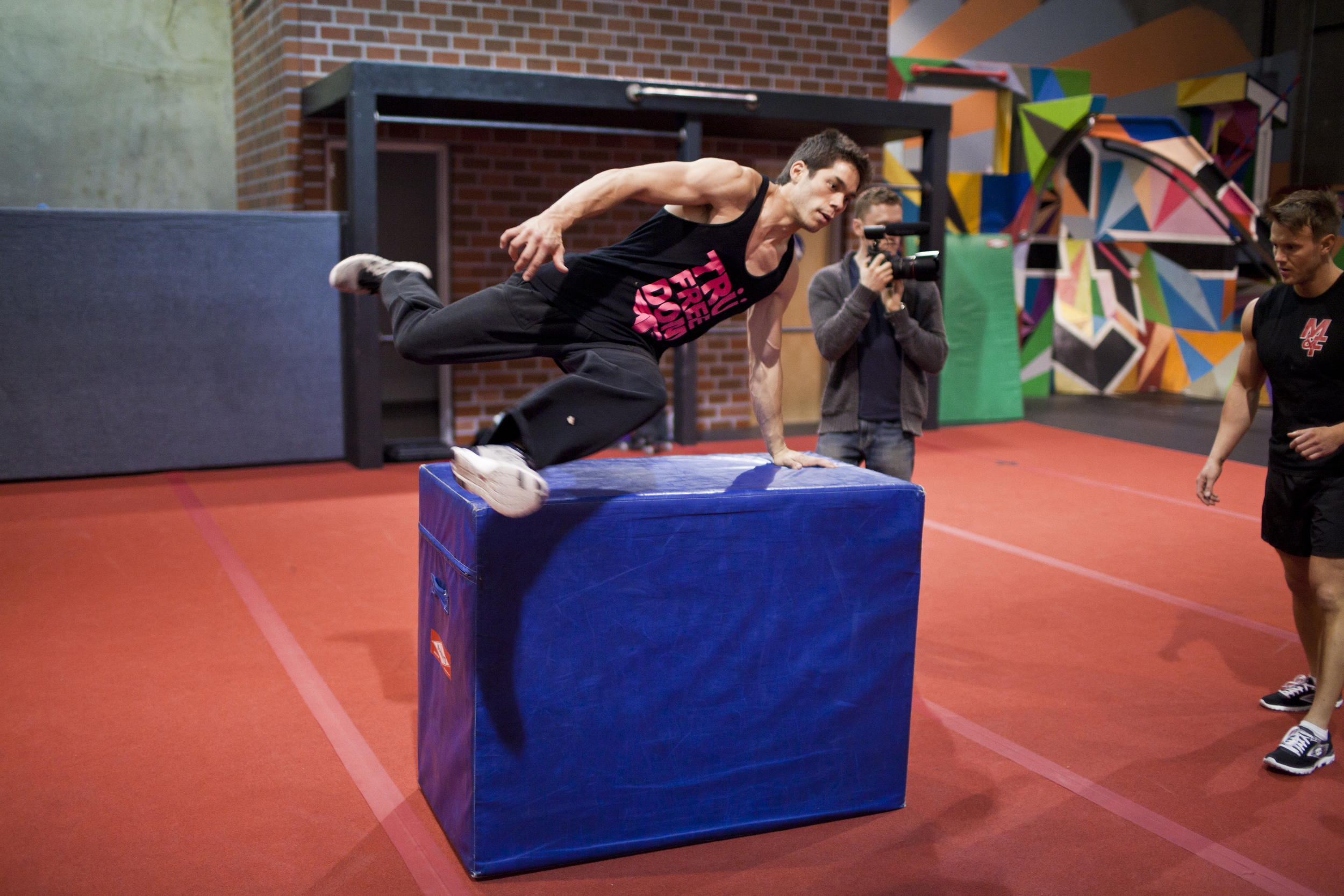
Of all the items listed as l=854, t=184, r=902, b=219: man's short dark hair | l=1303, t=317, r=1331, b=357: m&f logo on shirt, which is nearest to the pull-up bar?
l=854, t=184, r=902, b=219: man's short dark hair

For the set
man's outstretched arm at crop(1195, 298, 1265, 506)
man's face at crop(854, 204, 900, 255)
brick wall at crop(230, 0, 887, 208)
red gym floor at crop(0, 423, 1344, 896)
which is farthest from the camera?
brick wall at crop(230, 0, 887, 208)

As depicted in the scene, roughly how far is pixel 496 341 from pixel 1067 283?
10.4m

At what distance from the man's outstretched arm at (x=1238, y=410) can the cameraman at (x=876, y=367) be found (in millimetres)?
942

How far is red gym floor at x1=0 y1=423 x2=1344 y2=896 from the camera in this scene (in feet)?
8.17

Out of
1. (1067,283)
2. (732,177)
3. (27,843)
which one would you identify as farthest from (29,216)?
(1067,283)

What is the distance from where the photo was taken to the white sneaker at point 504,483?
7.27ft

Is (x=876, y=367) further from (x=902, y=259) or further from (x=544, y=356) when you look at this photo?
(x=544, y=356)

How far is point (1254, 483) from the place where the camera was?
7137 millimetres

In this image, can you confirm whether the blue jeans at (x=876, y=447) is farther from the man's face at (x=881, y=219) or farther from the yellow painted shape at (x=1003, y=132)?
the yellow painted shape at (x=1003, y=132)

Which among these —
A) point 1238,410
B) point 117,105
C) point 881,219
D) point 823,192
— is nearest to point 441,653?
point 823,192

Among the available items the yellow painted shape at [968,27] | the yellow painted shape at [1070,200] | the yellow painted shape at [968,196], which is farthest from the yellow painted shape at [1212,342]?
the yellow painted shape at [968,27]

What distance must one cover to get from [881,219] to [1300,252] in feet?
4.43

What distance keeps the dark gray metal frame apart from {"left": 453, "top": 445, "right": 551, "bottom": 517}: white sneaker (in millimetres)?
4915

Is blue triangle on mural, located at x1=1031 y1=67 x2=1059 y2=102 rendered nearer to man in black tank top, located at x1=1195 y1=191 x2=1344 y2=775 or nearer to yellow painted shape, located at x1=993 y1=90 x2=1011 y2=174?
yellow painted shape, located at x1=993 y1=90 x2=1011 y2=174
